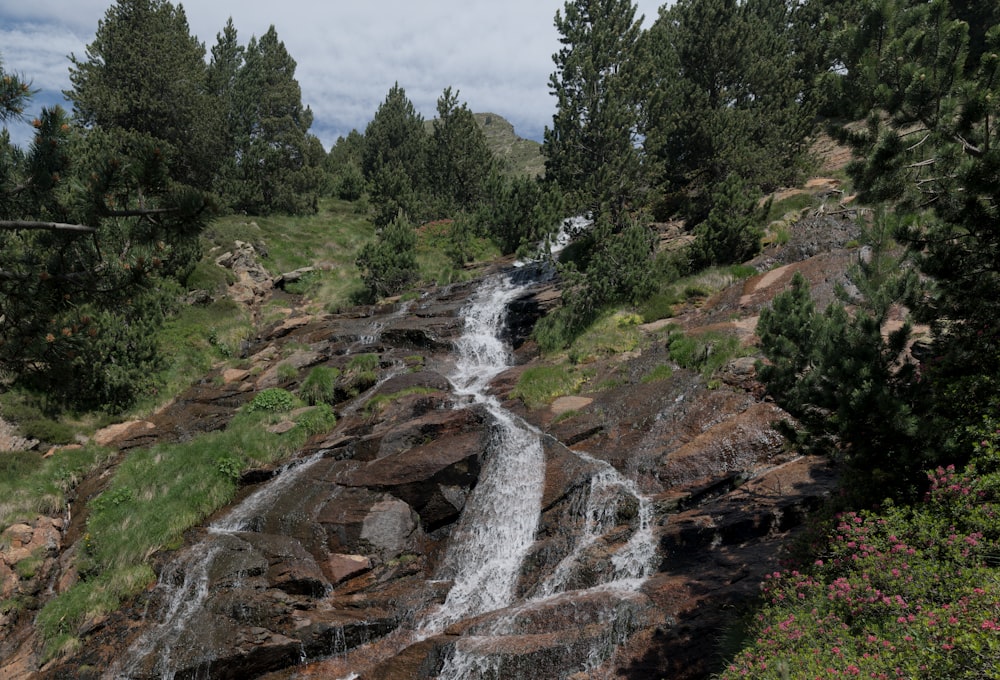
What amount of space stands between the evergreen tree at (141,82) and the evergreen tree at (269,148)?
18.1 ft

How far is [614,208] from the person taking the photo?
24.3m

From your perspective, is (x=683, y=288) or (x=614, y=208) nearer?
(x=683, y=288)

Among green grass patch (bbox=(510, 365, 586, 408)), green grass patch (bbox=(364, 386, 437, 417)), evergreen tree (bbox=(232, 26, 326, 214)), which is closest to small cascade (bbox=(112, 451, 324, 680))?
green grass patch (bbox=(364, 386, 437, 417))

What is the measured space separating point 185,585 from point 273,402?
6989 millimetres

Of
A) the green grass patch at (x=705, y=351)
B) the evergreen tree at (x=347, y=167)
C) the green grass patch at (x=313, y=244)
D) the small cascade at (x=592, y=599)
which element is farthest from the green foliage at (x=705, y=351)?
the evergreen tree at (x=347, y=167)

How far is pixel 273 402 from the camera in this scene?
16.2m

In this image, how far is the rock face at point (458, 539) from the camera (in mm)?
7426

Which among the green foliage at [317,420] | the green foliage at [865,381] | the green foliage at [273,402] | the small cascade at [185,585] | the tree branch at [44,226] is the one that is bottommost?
the small cascade at [185,585]

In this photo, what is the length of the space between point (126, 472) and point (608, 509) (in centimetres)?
1215

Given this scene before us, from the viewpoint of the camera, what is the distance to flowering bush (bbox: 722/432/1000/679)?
3945 millimetres

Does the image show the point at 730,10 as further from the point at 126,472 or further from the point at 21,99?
the point at 126,472

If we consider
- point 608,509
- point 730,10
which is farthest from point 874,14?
point 730,10

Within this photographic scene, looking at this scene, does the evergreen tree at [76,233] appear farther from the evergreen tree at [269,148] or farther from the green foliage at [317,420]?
the evergreen tree at [269,148]

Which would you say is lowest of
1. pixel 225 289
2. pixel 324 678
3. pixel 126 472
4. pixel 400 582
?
pixel 324 678
